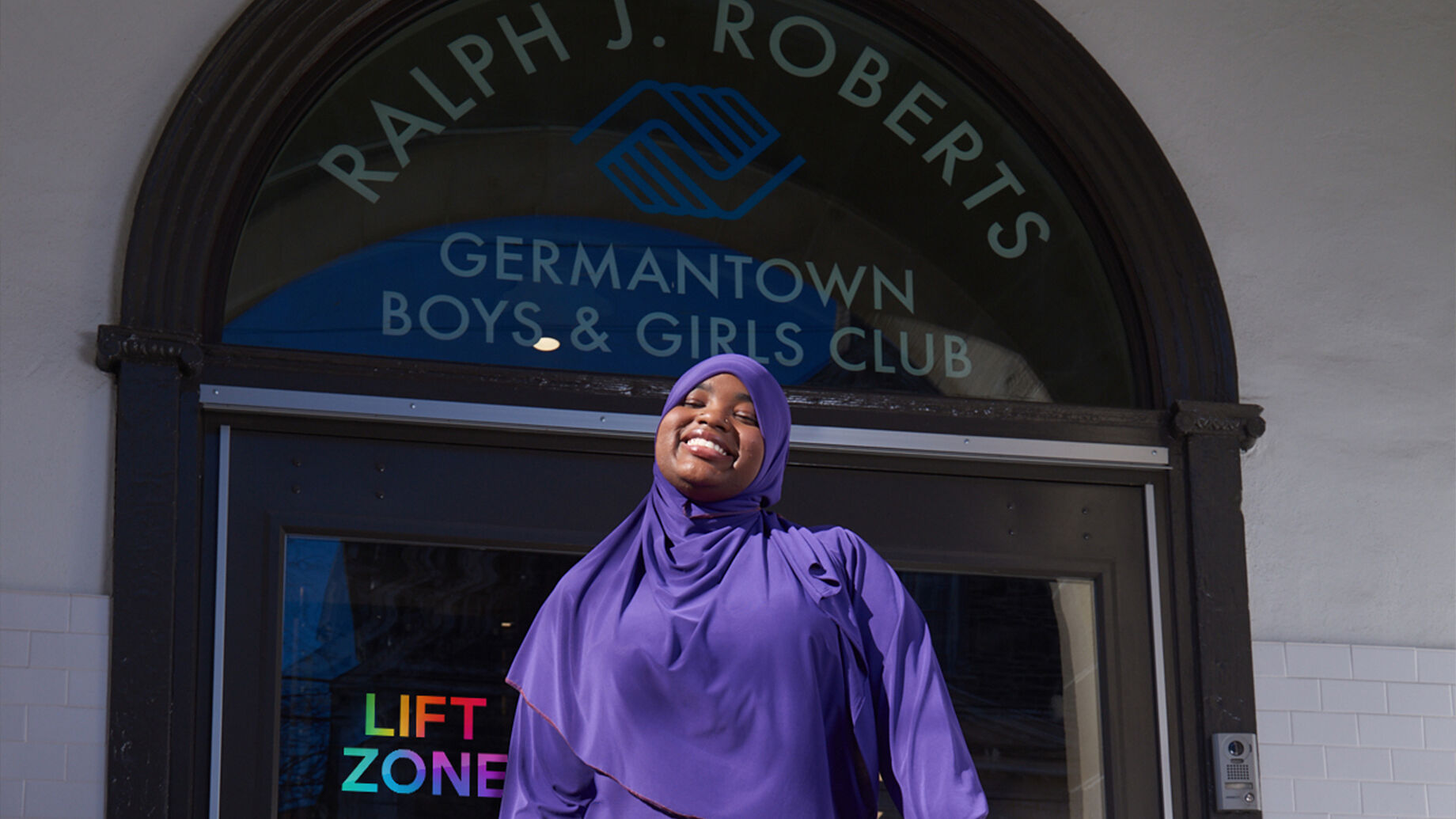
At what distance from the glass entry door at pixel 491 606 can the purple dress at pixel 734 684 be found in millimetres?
1202

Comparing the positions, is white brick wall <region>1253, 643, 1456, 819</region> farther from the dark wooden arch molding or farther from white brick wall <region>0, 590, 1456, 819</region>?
the dark wooden arch molding

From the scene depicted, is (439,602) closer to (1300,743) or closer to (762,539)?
(762,539)

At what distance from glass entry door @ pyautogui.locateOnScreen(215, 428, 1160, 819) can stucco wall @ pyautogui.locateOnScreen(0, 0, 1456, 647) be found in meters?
0.41

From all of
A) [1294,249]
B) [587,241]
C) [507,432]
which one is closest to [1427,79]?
[1294,249]

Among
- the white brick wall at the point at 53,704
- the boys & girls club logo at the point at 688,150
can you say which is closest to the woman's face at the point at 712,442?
the white brick wall at the point at 53,704

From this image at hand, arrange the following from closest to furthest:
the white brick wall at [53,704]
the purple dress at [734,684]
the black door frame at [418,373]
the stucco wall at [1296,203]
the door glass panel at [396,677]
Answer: the purple dress at [734,684] → the white brick wall at [53,704] → the black door frame at [418,373] → the door glass panel at [396,677] → the stucco wall at [1296,203]

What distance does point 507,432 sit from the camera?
4.08 metres

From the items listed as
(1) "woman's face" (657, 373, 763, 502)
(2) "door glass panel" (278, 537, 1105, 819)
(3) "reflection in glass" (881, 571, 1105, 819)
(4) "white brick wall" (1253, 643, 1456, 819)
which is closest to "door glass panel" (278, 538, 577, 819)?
(2) "door glass panel" (278, 537, 1105, 819)

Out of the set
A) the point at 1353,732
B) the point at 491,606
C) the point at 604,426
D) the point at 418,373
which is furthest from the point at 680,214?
the point at 1353,732

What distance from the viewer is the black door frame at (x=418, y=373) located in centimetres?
371

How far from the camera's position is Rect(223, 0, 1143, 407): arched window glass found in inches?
164

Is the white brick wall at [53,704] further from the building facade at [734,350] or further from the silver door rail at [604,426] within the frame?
the silver door rail at [604,426]

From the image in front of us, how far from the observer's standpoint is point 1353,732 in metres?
4.34

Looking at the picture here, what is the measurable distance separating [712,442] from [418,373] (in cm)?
145
